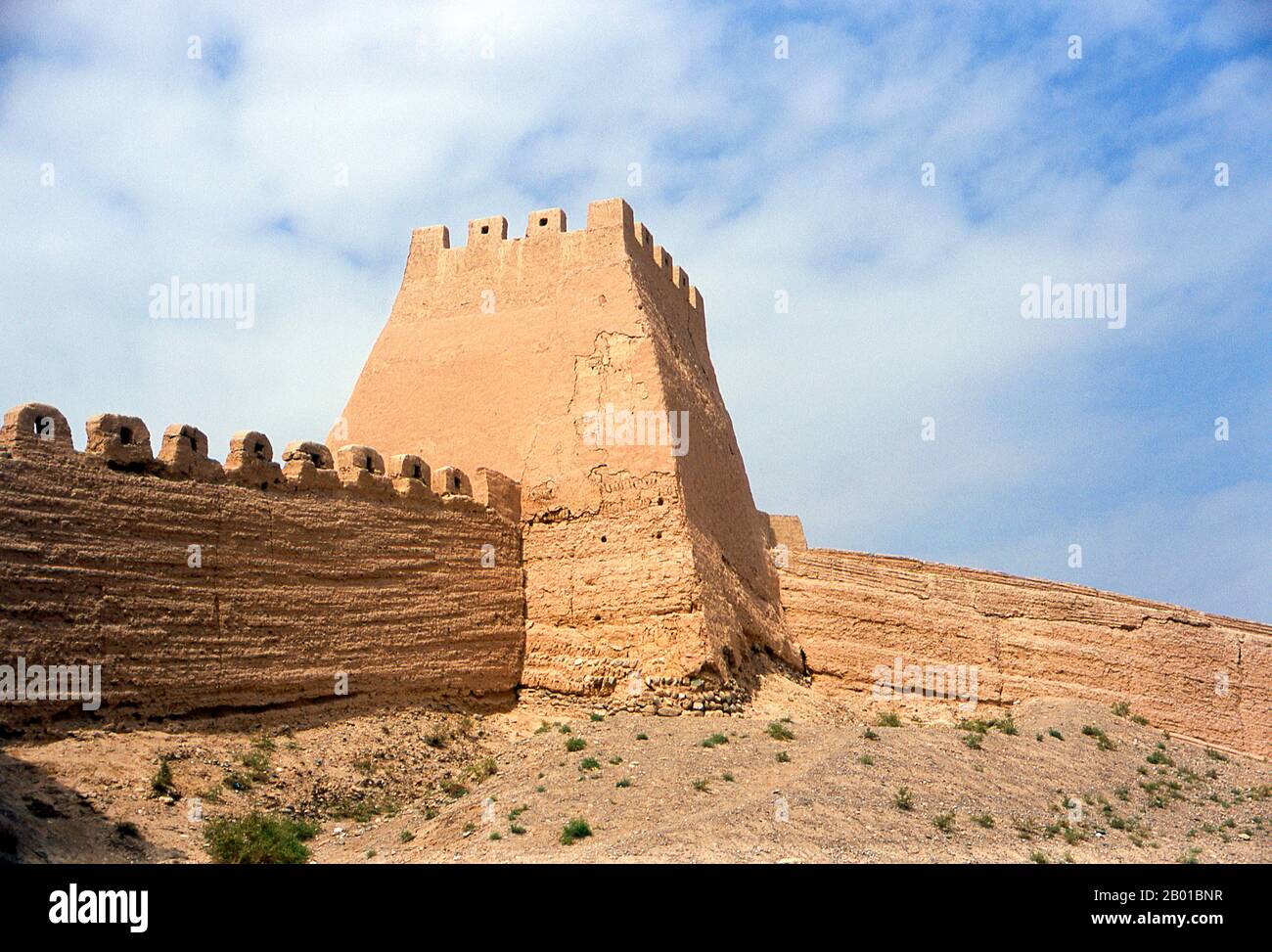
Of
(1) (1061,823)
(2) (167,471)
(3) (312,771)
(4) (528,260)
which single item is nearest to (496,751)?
(3) (312,771)

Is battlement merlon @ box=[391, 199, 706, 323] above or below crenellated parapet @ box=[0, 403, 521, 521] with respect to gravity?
above

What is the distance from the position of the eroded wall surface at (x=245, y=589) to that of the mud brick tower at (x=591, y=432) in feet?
3.77

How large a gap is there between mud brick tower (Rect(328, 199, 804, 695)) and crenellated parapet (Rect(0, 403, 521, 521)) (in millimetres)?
1290

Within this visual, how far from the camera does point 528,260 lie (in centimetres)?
2267

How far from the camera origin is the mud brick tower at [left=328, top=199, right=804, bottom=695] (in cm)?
1938

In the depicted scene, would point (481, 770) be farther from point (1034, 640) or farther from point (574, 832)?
point (1034, 640)

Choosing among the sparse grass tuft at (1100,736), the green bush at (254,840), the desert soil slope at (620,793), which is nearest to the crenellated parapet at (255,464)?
the desert soil slope at (620,793)

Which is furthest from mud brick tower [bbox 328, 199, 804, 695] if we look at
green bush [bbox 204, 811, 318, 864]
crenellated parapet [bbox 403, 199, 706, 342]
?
green bush [bbox 204, 811, 318, 864]

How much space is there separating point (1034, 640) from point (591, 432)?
8.96 meters

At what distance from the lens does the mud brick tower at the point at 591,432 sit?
63.6ft

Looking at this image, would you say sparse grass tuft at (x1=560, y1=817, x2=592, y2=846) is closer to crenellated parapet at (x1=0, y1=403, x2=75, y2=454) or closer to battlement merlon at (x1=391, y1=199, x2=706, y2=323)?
crenellated parapet at (x1=0, y1=403, x2=75, y2=454)

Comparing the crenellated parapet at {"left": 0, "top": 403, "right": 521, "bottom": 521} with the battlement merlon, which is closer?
the crenellated parapet at {"left": 0, "top": 403, "right": 521, "bottom": 521}

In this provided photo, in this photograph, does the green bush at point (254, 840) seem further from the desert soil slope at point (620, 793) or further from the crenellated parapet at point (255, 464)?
the crenellated parapet at point (255, 464)
